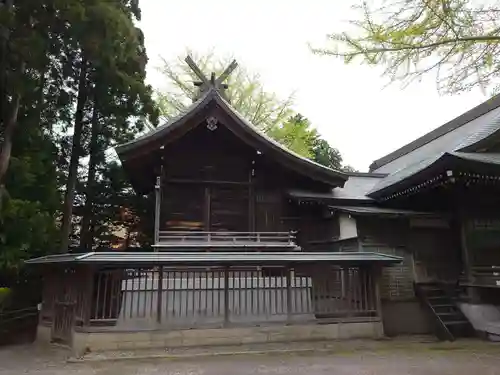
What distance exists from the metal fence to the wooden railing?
1.21 meters

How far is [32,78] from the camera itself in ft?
35.7

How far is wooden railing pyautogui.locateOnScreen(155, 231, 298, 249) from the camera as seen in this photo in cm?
1009

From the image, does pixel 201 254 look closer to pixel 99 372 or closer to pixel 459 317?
pixel 99 372

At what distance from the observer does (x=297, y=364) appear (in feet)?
21.6

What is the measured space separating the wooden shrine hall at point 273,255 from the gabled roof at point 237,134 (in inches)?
1.4

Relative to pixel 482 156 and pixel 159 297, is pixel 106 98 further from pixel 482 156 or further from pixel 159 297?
pixel 482 156

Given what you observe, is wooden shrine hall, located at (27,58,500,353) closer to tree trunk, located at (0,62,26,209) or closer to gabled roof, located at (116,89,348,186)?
gabled roof, located at (116,89,348,186)

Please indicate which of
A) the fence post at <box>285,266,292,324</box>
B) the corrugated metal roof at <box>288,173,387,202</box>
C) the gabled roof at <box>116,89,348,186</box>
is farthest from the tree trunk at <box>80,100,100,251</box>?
the fence post at <box>285,266,292,324</box>

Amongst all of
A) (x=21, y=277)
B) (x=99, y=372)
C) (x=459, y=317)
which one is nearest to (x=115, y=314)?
(x=99, y=372)

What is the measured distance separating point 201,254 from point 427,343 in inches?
198

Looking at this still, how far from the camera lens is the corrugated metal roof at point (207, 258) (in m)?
7.61

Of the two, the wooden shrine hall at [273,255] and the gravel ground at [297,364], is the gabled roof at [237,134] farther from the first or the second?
the gravel ground at [297,364]

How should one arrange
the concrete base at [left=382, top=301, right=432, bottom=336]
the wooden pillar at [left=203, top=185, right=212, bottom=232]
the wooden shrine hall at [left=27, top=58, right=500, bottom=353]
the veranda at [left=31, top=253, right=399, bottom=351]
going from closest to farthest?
the veranda at [left=31, top=253, right=399, bottom=351] < the wooden shrine hall at [left=27, top=58, right=500, bottom=353] < the concrete base at [left=382, top=301, right=432, bottom=336] < the wooden pillar at [left=203, top=185, right=212, bottom=232]

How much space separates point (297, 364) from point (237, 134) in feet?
20.4
